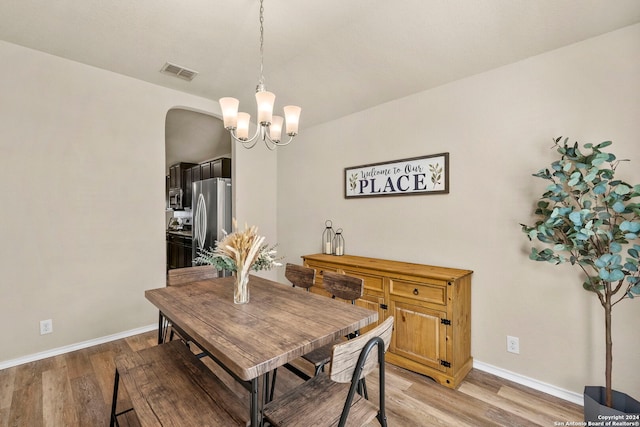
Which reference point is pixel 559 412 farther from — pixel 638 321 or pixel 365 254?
pixel 365 254

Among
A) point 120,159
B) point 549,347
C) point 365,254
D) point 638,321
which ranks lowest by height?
point 549,347

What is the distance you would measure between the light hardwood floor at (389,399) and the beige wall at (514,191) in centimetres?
26

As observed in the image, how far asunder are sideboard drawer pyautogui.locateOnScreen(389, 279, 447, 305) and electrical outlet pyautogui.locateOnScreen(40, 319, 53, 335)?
10.2ft

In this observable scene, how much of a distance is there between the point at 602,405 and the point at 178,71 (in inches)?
168

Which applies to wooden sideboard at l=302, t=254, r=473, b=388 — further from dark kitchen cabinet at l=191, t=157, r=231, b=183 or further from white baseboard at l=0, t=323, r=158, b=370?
dark kitchen cabinet at l=191, t=157, r=231, b=183

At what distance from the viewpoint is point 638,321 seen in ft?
6.23

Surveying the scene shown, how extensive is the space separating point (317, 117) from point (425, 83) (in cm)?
143

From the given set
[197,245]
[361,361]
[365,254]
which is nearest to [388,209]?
[365,254]

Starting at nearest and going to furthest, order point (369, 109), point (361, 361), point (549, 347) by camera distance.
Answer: point (361, 361)
point (549, 347)
point (369, 109)

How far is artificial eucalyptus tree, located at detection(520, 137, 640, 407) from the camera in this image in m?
1.67

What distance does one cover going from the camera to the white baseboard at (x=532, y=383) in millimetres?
2098

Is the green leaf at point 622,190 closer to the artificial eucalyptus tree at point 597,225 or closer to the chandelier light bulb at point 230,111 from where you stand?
the artificial eucalyptus tree at point 597,225

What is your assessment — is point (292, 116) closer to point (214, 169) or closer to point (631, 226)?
point (631, 226)

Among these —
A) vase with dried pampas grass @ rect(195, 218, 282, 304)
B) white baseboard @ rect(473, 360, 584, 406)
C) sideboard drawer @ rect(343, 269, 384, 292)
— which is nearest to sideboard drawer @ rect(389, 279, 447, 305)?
sideboard drawer @ rect(343, 269, 384, 292)
